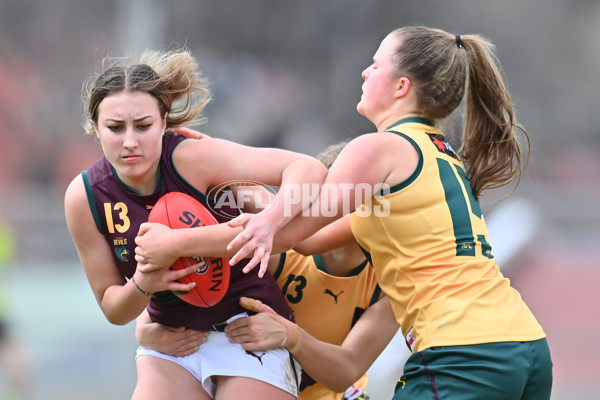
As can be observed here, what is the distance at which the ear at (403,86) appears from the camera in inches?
110

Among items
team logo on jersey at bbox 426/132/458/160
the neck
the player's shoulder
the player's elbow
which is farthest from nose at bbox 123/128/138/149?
team logo on jersey at bbox 426/132/458/160

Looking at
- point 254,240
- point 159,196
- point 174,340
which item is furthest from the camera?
point 174,340

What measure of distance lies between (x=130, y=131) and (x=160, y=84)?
0.77 feet

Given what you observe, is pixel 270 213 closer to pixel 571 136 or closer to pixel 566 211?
pixel 566 211

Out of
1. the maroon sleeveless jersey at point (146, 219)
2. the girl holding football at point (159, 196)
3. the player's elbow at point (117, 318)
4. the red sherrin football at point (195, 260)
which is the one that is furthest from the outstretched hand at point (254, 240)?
the player's elbow at point (117, 318)

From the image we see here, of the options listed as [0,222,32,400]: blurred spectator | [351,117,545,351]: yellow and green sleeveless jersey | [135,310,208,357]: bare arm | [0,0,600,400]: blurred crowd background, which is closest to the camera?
[351,117,545,351]: yellow and green sleeveless jersey

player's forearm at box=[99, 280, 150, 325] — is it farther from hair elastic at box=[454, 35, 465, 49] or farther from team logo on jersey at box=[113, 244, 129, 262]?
hair elastic at box=[454, 35, 465, 49]

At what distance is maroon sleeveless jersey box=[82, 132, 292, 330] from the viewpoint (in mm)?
2814

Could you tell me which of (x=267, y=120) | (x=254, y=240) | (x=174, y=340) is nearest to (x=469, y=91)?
(x=254, y=240)

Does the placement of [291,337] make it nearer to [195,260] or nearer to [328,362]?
[328,362]

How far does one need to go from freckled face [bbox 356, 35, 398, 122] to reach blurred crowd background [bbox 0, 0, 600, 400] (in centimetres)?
373

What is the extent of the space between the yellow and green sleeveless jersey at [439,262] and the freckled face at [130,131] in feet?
2.45

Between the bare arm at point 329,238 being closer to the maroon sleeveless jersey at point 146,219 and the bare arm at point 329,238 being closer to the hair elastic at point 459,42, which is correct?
the maroon sleeveless jersey at point 146,219

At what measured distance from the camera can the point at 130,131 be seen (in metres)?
2.71
